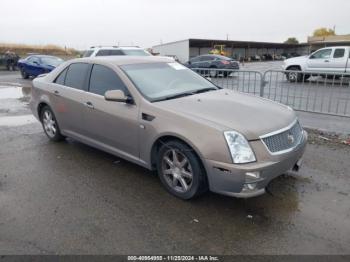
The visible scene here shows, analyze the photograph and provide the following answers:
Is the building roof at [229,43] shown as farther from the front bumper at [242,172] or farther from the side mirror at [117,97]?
the front bumper at [242,172]

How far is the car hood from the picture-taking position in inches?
135

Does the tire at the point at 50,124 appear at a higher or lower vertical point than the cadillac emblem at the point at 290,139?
lower

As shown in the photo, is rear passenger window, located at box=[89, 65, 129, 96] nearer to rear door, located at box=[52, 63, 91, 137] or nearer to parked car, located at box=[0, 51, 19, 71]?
rear door, located at box=[52, 63, 91, 137]

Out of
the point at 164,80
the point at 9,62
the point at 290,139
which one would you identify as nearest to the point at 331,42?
the point at 9,62

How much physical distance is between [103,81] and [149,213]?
7.02 ft

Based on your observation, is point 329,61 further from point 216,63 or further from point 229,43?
point 229,43

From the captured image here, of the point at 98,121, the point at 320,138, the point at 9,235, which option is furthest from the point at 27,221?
the point at 320,138

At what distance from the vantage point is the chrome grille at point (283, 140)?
3393 millimetres

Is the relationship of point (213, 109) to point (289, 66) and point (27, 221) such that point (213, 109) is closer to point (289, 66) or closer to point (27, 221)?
point (27, 221)

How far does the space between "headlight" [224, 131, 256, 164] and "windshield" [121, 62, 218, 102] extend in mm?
1192

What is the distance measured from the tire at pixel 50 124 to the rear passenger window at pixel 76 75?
813mm

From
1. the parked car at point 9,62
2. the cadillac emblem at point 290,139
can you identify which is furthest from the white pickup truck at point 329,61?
the parked car at point 9,62

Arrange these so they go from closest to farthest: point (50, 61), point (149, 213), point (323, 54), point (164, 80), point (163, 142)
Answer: point (149, 213)
point (163, 142)
point (164, 80)
point (323, 54)
point (50, 61)

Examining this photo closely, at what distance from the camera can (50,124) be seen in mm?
5887
